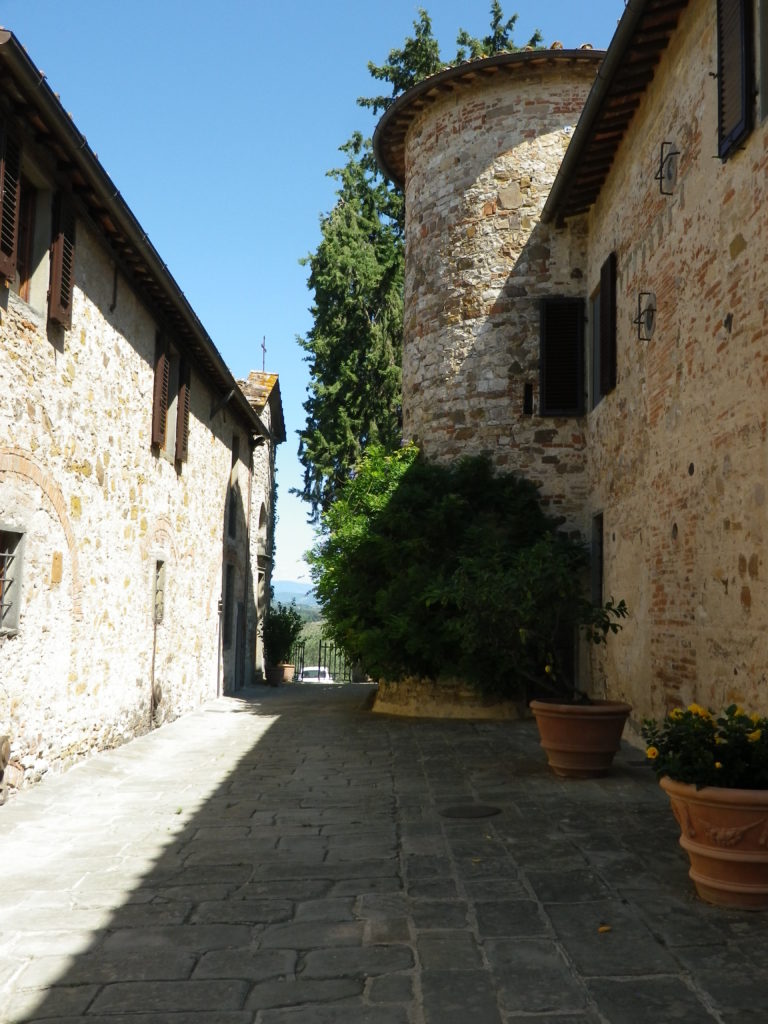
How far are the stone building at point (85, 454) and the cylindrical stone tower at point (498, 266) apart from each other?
317cm

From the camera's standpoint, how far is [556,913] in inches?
155

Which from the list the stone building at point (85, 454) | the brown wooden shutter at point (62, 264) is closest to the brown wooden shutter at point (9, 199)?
the stone building at point (85, 454)

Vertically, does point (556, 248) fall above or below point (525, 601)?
above

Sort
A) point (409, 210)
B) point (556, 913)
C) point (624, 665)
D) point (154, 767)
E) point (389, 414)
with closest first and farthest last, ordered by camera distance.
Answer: point (556, 913)
point (154, 767)
point (624, 665)
point (409, 210)
point (389, 414)

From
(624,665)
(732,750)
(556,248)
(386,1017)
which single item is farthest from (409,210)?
(386,1017)

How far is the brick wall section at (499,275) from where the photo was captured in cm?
1221

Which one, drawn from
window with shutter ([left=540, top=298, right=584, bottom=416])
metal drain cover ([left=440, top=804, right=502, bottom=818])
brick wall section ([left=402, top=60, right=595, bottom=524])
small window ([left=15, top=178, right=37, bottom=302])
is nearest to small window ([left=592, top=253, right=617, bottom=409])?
window with shutter ([left=540, top=298, right=584, bottom=416])

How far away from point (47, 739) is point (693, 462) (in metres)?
5.29

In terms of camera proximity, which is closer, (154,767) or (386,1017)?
(386,1017)

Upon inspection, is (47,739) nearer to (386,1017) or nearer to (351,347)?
(386,1017)

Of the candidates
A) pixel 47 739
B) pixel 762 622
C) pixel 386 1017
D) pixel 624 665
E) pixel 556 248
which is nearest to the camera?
pixel 386 1017

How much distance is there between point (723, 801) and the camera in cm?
381

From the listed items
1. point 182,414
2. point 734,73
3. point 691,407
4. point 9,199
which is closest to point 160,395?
point 182,414

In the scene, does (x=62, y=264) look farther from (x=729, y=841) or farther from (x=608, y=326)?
(x=729, y=841)
